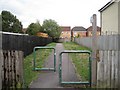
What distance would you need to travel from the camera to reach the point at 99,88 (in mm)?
8078

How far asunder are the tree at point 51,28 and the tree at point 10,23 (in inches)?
842

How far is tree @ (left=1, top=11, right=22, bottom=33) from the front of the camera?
7400cm

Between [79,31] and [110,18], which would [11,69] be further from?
[79,31]

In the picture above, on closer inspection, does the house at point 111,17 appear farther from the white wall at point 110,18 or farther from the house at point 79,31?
the house at point 79,31

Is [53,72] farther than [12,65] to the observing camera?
Yes

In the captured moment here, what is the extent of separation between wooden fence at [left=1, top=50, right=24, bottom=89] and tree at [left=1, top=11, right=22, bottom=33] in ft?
216

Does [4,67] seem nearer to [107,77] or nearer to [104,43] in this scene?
[107,77]

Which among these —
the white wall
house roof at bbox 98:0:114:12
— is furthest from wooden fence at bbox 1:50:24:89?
house roof at bbox 98:0:114:12

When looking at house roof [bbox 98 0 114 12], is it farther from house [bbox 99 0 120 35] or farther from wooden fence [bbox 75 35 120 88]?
→ wooden fence [bbox 75 35 120 88]

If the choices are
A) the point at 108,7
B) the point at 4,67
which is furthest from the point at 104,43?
the point at 4,67

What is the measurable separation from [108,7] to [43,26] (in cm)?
7264

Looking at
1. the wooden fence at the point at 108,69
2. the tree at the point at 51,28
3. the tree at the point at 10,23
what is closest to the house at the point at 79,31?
the tree at the point at 51,28

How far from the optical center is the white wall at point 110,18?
22.9 m

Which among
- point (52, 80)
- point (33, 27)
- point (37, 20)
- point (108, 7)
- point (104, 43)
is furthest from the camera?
point (37, 20)
